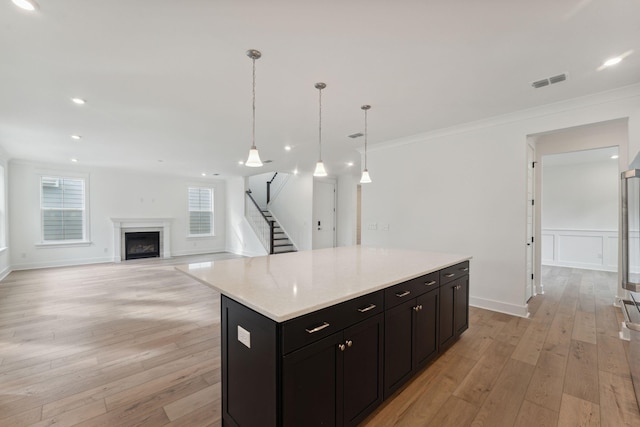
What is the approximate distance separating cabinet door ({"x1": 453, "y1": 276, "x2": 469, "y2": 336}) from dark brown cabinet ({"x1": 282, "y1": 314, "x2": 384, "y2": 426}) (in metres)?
1.34

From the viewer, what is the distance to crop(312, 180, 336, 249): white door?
7.98 m

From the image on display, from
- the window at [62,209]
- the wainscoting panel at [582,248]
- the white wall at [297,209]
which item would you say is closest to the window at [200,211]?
the white wall at [297,209]

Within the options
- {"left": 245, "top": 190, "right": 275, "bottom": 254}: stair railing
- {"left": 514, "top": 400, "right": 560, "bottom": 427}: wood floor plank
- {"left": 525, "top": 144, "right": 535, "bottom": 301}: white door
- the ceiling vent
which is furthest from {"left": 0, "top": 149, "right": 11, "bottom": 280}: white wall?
{"left": 525, "top": 144, "right": 535, "bottom": 301}: white door

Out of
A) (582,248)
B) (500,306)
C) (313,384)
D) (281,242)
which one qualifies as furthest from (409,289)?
(582,248)

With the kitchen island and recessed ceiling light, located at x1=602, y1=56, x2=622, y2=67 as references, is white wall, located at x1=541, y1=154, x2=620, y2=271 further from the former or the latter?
the kitchen island

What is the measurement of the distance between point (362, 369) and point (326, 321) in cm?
50

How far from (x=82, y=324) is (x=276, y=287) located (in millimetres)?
3160

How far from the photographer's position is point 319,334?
1.38 metres

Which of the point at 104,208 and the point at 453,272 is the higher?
the point at 104,208

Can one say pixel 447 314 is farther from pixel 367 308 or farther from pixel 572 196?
pixel 572 196

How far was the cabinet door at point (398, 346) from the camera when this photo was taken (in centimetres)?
184

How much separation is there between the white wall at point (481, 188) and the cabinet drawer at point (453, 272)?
3.82 feet

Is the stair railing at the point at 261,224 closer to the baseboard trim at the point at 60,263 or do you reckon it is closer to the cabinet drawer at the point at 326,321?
the baseboard trim at the point at 60,263

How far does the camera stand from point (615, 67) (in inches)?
95.0
